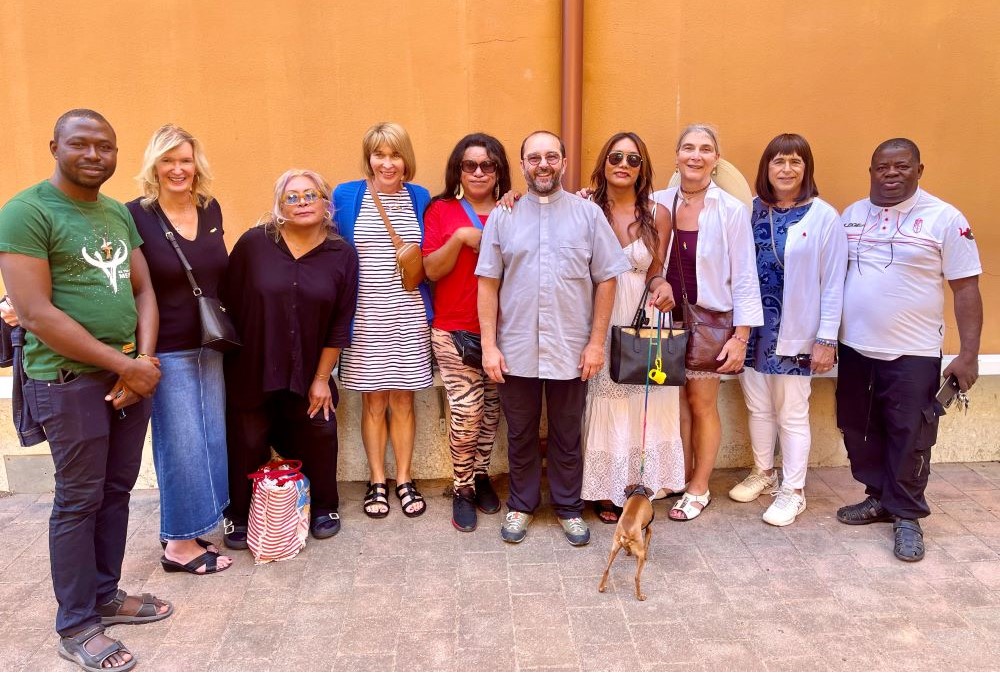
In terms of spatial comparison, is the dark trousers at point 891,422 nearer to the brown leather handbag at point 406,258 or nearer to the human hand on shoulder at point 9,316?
the brown leather handbag at point 406,258

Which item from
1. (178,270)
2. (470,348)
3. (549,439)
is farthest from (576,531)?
(178,270)

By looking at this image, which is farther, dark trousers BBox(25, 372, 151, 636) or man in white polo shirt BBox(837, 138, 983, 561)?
man in white polo shirt BBox(837, 138, 983, 561)

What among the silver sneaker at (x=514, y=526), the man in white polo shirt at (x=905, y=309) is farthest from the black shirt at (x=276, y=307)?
the man in white polo shirt at (x=905, y=309)

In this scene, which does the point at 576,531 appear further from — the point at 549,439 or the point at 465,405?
the point at 465,405

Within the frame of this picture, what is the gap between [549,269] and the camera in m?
3.40

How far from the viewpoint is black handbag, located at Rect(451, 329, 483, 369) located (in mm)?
3652

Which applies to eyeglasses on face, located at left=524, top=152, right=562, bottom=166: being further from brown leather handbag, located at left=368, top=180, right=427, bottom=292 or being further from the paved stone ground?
the paved stone ground

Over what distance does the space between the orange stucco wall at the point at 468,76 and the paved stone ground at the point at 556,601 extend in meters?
2.14

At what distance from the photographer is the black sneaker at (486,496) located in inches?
161

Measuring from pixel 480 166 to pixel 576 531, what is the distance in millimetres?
1976

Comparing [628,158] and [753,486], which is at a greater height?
[628,158]

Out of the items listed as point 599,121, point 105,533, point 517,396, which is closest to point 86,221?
point 105,533

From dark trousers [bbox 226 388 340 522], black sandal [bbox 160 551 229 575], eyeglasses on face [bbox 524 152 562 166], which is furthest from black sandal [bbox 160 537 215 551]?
eyeglasses on face [bbox 524 152 562 166]

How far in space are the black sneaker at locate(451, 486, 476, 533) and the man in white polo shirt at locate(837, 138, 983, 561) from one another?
7.25 ft
